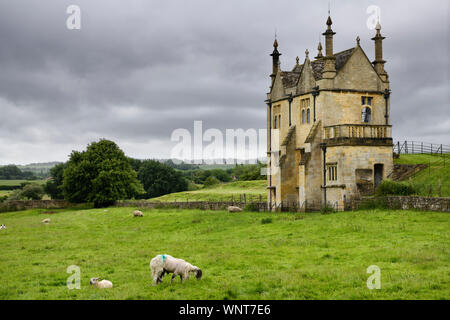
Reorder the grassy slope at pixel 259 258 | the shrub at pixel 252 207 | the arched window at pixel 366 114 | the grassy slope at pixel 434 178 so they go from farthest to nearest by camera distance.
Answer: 1. the shrub at pixel 252 207
2. the arched window at pixel 366 114
3. the grassy slope at pixel 434 178
4. the grassy slope at pixel 259 258

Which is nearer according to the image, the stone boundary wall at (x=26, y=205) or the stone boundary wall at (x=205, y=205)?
the stone boundary wall at (x=205, y=205)

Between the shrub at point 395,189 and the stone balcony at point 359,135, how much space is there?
4.79 meters

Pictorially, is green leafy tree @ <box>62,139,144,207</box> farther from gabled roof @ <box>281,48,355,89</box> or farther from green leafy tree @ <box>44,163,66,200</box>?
green leafy tree @ <box>44,163,66,200</box>

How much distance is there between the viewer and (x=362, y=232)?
85.0ft

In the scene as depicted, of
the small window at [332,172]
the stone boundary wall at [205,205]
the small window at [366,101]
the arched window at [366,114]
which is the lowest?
the stone boundary wall at [205,205]

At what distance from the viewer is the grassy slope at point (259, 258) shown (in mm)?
15234

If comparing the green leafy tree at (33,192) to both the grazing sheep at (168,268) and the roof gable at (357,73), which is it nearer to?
the roof gable at (357,73)

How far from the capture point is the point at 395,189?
34812mm

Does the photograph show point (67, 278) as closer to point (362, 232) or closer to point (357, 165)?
point (362, 232)

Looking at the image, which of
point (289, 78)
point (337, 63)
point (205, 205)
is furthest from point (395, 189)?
point (205, 205)

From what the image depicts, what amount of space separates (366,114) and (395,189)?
1040 centimetres

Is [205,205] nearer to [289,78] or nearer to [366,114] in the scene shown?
[289,78]

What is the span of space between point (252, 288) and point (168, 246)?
12.4 meters

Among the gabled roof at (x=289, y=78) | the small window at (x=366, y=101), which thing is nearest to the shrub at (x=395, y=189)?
the small window at (x=366, y=101)
